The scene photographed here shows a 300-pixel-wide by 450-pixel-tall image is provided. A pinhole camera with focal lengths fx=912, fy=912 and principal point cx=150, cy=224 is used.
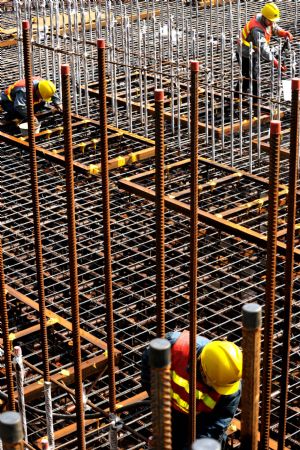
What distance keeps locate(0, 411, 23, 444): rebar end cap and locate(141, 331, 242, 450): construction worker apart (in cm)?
227

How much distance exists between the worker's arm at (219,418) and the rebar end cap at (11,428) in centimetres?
253

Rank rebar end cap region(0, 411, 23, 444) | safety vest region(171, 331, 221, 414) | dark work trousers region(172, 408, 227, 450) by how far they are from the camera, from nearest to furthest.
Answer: rebar end cap region(0, 411, 23, 444), safety vest region(171, 331, 221, 414), dark work trousers region(172, 408, 227, 450)

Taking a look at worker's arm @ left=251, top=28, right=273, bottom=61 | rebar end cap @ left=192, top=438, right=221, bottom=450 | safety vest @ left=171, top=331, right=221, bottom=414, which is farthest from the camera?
worker's arm @ left=251, top=28, right=273, bottom=61

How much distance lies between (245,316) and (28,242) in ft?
16.4

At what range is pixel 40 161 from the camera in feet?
31.1

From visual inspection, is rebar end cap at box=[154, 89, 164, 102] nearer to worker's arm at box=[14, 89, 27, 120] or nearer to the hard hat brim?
the hard hat brim

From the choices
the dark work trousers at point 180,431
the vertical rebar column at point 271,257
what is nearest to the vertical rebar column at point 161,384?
the vertical rebar column at point 271,257

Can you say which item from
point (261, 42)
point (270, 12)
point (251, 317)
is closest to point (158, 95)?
point (251, 317)

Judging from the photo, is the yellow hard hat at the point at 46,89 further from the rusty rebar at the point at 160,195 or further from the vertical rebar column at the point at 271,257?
the vertical rebar column at the point at 271,257

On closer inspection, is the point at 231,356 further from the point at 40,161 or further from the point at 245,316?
the point at 40,161

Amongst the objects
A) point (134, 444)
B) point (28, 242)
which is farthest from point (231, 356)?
point (28, 242)

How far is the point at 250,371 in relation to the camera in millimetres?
3207

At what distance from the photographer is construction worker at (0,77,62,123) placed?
990 centimetres

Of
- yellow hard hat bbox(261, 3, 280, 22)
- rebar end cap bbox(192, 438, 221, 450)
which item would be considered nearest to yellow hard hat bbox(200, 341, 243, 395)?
rebar end cap bbox(192, 438, 221, 450)
